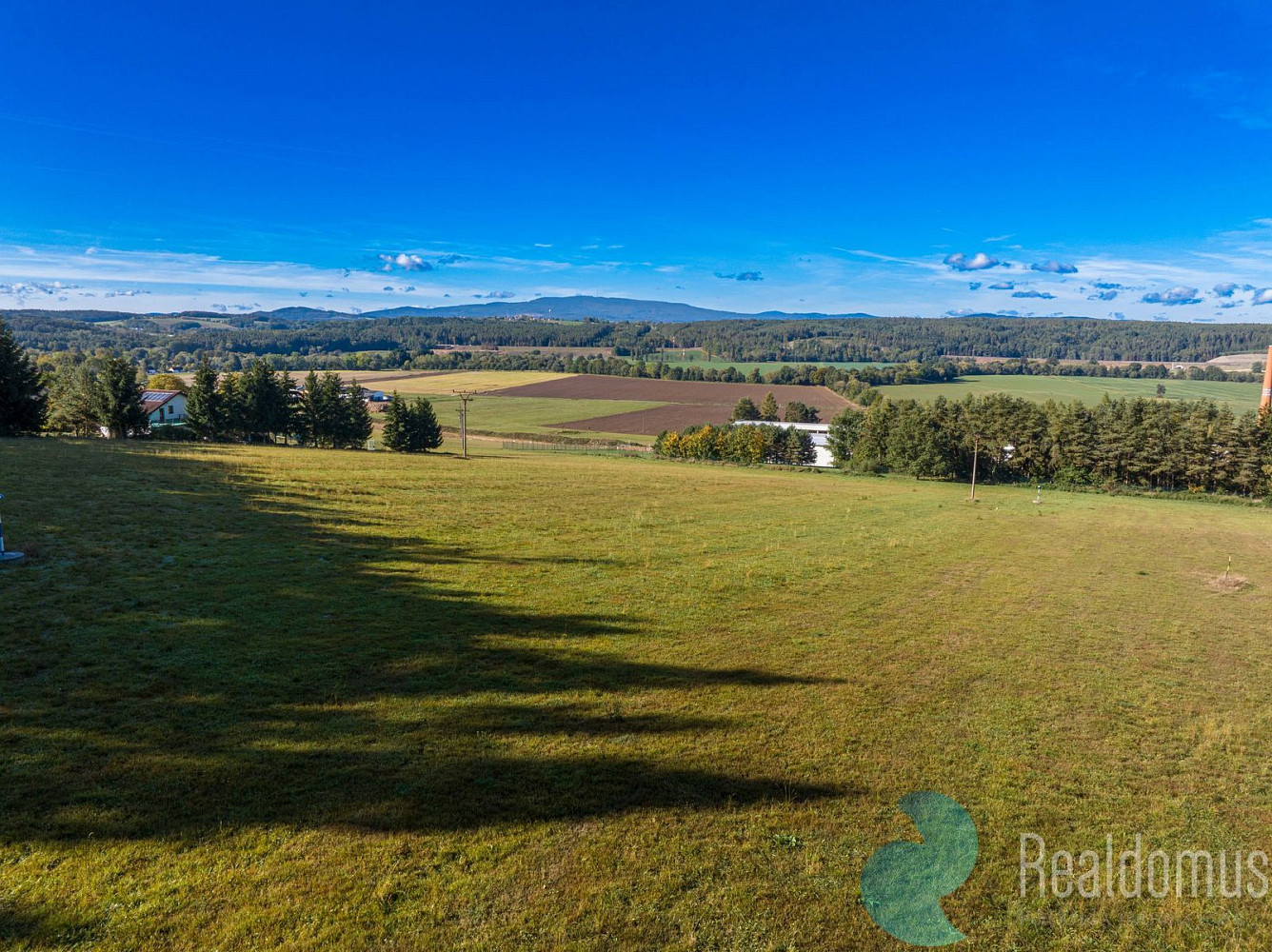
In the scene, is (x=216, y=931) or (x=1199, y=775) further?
(x=1199, y=775)

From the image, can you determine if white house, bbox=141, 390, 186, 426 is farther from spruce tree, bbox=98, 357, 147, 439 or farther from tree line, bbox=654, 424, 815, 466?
tree line, bbox=654, 424, 815, 466

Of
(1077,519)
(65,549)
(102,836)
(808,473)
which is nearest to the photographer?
(102,836)

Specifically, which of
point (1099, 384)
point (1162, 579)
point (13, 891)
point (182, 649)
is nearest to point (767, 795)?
point (13, 891)

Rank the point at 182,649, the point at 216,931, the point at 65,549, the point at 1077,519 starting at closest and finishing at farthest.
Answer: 1. the point at 216,931
2. the point at 182,649
3. the point at 65,549
4. the point at 1077,519

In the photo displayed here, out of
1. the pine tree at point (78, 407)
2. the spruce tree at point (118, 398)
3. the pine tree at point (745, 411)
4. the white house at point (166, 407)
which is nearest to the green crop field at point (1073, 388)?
the pine tree at point (745, 411)

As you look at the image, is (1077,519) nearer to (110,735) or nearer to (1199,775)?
(1199,775)

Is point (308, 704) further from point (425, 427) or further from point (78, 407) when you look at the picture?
point (425, 427)
